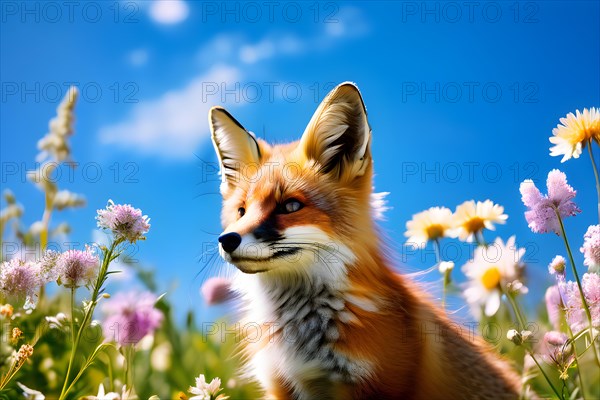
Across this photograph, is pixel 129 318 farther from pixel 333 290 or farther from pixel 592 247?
pixel 592 247

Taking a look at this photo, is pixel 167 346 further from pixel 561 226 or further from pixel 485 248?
pixel 561 226

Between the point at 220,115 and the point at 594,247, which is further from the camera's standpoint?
the point at 220,115

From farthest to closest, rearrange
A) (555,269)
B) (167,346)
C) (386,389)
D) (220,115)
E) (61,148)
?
(61,148) → (167,346) → (220,115) → (555,269) → (386,389)

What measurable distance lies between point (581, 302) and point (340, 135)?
4.55 ft

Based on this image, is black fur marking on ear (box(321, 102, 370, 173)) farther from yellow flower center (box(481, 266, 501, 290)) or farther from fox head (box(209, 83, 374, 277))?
yellow flower center (box(481, 266, 501, 290))

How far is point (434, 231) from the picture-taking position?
4.25 meters

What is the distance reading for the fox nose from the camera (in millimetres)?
2762

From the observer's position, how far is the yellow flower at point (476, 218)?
13.3 ft

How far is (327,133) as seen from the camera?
3.16 meters

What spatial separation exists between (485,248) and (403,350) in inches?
44.8

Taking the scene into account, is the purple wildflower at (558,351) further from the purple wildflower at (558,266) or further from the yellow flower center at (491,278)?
the yellow flower center at (491,278)

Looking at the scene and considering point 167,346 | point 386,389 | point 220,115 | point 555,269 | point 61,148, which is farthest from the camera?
point 61,148

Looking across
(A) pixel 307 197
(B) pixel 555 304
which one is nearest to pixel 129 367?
(A) pixel 307 197

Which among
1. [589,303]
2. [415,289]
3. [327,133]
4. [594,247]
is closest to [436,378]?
[415,289]
